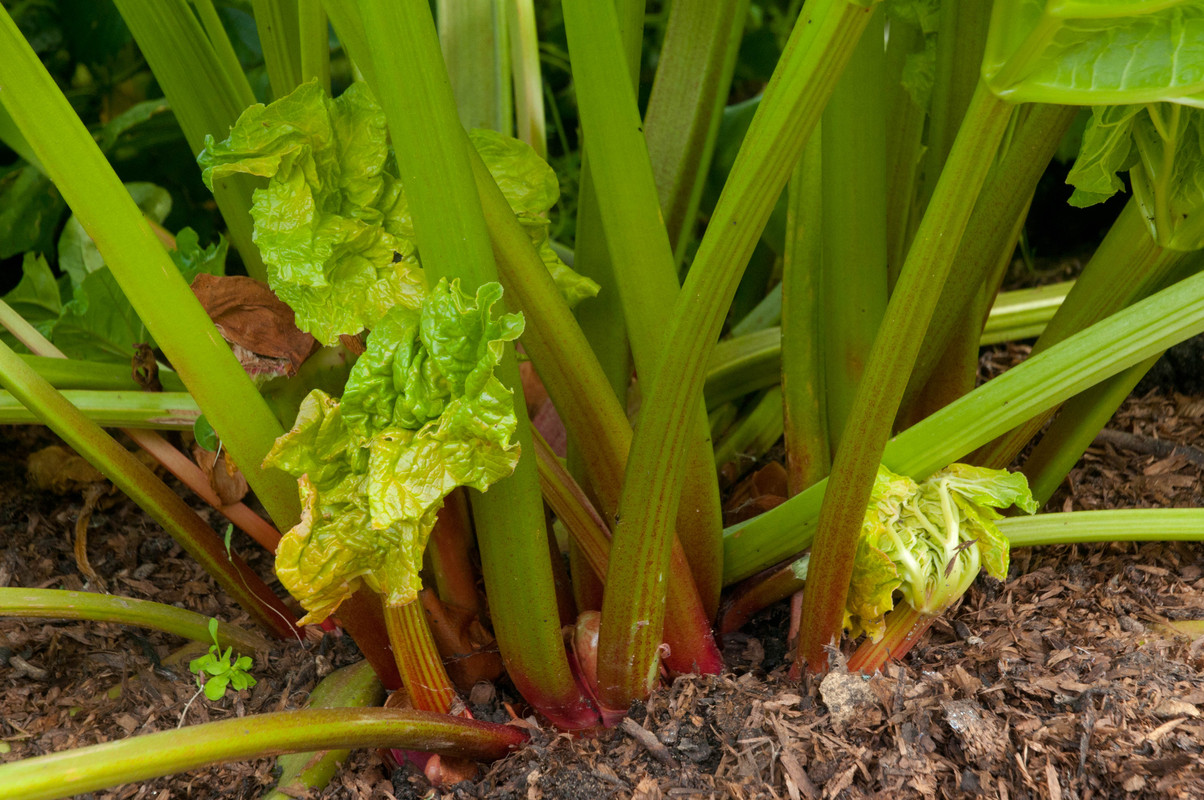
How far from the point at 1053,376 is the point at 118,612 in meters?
0.91

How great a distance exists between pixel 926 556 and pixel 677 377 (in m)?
0.30

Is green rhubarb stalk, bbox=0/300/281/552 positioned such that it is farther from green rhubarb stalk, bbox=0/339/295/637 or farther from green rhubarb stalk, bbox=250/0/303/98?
green rhubarb stalk, bbox=250/0/303/98

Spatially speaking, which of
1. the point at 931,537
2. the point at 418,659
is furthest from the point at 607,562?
the point at 931,537

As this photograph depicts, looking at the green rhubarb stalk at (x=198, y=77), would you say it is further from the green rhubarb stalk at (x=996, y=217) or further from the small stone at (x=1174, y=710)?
the small stone at (x=1174, y=710)

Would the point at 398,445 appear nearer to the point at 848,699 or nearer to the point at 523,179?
the point at 523,179

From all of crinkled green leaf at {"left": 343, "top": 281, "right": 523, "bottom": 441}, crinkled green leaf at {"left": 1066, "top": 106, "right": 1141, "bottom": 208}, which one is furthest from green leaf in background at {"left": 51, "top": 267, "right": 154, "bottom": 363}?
crinkled green leaf at {"left": 1066, "top": 106, "right": 1141, "bottom": 208}

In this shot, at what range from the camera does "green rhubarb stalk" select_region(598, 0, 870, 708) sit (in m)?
0.62

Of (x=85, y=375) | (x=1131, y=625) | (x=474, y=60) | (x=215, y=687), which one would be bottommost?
(x=1131, y=625)

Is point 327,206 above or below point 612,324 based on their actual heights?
above

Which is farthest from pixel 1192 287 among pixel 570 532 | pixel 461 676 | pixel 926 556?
pixel 461 676

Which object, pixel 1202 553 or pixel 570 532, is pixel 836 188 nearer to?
pixel 570 532

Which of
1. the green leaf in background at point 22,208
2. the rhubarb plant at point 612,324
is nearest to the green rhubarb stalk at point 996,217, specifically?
the rhubarb plant at point 612,324

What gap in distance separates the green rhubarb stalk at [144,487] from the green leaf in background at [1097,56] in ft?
2.64

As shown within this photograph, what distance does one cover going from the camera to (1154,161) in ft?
2.68
